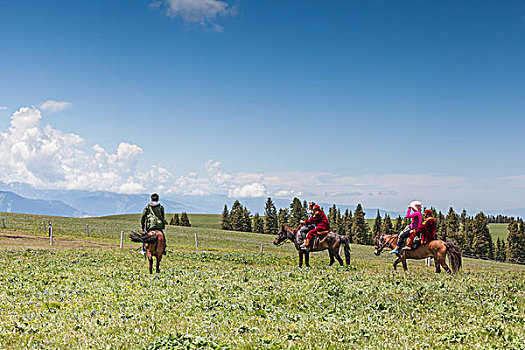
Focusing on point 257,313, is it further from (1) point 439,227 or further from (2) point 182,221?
(2) point 182,221

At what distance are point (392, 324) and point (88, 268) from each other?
15464 millimetres

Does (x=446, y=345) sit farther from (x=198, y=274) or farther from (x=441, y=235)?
(x=441, y=235)

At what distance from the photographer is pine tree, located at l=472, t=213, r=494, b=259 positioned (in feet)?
332

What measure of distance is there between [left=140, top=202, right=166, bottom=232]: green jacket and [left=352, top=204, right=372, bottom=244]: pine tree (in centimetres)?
9781

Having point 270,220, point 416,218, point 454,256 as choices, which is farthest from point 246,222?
point 454,256

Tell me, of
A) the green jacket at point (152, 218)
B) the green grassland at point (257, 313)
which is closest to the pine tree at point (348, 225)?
the green jacket at point (152, 218)

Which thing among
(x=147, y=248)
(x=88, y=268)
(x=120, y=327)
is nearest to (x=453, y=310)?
(x=120, y=327)

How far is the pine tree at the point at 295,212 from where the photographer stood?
117125 millimetres

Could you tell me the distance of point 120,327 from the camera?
8555 millimetres

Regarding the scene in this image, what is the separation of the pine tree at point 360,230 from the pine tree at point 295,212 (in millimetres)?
15630

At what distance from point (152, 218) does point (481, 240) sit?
104 m

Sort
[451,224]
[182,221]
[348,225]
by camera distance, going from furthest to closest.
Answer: [182,221] → [348,225] → [451,224]

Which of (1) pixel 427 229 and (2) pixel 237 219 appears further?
(2) pixel 237 219

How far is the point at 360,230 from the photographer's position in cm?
11181
